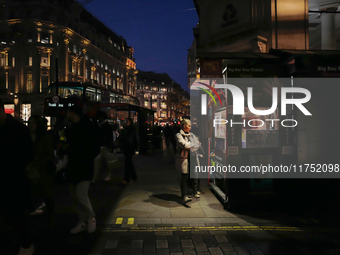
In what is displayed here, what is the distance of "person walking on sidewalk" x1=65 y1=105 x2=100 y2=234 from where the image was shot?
3982mm

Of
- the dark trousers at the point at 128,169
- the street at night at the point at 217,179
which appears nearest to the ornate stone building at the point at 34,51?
the dark trousers at the point at 128,169

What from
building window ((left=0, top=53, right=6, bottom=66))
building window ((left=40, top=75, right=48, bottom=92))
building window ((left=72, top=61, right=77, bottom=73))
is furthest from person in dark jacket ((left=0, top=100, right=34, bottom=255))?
building window ((left=0, top=53, right=6, bottom=66))

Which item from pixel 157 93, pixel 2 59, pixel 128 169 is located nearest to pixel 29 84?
pixel 2 59

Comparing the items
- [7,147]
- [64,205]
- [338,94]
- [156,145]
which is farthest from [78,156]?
[156,145]

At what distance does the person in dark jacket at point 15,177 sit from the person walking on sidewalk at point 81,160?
825mm

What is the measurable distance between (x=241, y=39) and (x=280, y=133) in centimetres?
683

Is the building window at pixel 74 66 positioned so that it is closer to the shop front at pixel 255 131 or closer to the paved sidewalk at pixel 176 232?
the paved sidewalk at pixel 176 232

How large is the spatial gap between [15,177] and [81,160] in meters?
1.00

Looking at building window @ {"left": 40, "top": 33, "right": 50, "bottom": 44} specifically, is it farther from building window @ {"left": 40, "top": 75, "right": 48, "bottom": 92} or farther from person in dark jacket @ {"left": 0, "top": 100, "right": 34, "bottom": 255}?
person in dark jacket @ {"left": 0, "top": 100, "right": 34, "bottom": 255}

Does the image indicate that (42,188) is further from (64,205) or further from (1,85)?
(1,85)

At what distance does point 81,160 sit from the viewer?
3988 mm

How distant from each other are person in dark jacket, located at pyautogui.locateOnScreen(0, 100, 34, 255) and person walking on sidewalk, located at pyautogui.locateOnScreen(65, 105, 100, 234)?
825 millimetres

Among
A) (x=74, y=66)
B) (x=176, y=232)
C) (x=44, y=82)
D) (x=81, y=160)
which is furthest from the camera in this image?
(x=74, y=66)

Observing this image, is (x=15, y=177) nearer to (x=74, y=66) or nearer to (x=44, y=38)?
(x=44, y=38)
